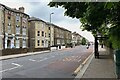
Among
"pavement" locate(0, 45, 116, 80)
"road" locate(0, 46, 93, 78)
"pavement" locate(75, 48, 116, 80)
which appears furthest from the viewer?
"road" locate(0, 46, 93, 78)

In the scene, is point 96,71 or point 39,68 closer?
point 96,71

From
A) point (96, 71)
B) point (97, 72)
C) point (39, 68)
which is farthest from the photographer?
point (39, 68)

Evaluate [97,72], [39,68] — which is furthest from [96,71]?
[39,68]

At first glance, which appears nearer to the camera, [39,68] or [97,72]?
[97,72]

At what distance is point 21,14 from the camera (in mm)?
61031

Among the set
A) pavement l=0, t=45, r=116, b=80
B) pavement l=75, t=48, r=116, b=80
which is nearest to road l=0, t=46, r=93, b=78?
pavement l=0, t=45, r=116, b=80

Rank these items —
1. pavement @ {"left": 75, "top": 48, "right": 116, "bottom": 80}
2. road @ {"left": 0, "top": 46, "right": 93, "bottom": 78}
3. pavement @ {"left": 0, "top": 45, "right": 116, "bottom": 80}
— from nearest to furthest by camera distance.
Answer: pavement @ {"left": 75, "top": 48, "right": 116, "bottom": 80} → pavement @ {"left": 0, "top": 45, "right": 116, "bottom": 80} → road @ {"left": 0, "top": 46, "right": 93, "bottom": 78}

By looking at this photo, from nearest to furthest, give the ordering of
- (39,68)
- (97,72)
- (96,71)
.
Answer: (97,72), (96,71), (39,68)

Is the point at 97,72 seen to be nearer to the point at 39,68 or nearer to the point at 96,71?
the point at 96,71

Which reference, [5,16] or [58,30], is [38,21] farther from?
[58,30]

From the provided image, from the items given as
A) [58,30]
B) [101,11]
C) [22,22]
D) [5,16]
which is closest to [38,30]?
[22,22]

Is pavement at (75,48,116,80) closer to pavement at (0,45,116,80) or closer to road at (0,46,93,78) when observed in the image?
pavement at (0,45,116,80)

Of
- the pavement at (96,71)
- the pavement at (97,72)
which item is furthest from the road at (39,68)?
the pavement at (97,72)

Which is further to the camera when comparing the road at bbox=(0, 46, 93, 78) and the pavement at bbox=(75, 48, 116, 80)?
the road at bbox=(0, 46, 93, 78)
